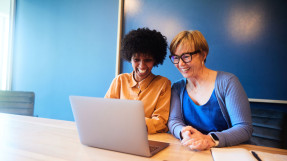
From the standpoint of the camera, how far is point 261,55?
6.03ft

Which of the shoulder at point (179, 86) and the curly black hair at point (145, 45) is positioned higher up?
the curly black hair at point (145, 45)

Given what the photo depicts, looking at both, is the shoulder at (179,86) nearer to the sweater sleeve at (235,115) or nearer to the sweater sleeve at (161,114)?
the sweater sleeve at (161,114)

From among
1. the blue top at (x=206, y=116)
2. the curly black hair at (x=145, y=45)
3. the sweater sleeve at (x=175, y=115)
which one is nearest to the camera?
the sweater sleeve at (x=175, y=115)

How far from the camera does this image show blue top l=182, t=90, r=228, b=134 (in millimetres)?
1253

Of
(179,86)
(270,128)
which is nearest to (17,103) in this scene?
(179,86)

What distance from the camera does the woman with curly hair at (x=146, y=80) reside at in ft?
4.56

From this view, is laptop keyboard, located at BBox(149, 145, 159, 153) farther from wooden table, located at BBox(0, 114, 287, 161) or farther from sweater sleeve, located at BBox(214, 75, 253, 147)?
sweater sleeve, located at BBox(214, 75, 253, 147)

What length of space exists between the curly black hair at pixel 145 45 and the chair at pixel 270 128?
0.93 metres

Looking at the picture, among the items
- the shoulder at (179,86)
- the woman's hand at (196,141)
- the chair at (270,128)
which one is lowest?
the chair at (270,128)

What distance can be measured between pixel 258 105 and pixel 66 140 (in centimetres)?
169

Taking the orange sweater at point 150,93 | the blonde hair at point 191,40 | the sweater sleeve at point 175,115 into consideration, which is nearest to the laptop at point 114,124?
the sweater sleeve at point 175,115

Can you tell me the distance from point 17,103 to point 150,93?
60.6 inches

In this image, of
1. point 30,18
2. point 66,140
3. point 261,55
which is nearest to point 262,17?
point 261,55

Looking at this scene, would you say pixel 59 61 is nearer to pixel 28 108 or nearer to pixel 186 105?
pixel 28 108
